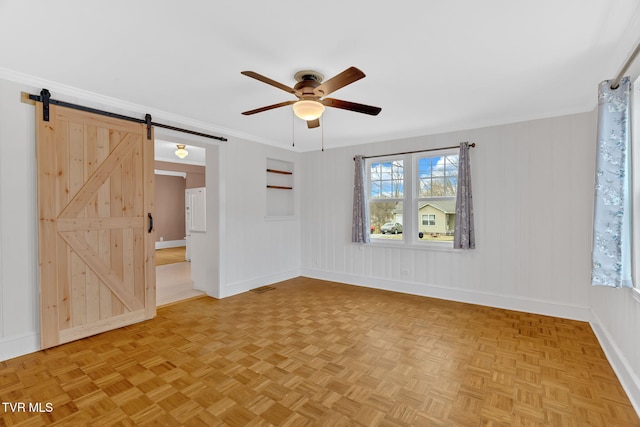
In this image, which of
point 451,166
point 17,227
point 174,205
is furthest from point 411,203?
point 174,205

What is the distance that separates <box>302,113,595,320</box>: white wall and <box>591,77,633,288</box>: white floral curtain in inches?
59.7

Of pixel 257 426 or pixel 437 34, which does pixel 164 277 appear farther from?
pixel 437 34

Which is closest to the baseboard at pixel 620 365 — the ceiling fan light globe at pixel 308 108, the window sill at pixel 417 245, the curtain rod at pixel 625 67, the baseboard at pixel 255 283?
the window sill at pixel 417 245

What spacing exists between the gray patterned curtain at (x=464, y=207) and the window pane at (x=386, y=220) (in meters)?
0.99

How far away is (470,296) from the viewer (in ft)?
13.9

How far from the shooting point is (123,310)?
340cm

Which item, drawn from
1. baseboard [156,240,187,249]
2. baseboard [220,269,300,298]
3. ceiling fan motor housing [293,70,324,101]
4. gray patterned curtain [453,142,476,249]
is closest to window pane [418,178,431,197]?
gray patterned curtain [453,142,476,249]

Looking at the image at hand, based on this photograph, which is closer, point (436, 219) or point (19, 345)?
point (19, 345)

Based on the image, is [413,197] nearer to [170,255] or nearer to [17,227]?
[17,227]

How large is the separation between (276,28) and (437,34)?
43.6 inches

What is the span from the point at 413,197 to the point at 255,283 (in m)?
2.95

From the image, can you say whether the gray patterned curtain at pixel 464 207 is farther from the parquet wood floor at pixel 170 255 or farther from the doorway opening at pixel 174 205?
the parquet wood floor at pixel 170 255

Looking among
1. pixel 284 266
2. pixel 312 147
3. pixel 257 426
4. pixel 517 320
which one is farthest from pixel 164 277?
pixel 517 320

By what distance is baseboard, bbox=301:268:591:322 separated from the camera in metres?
3.62
